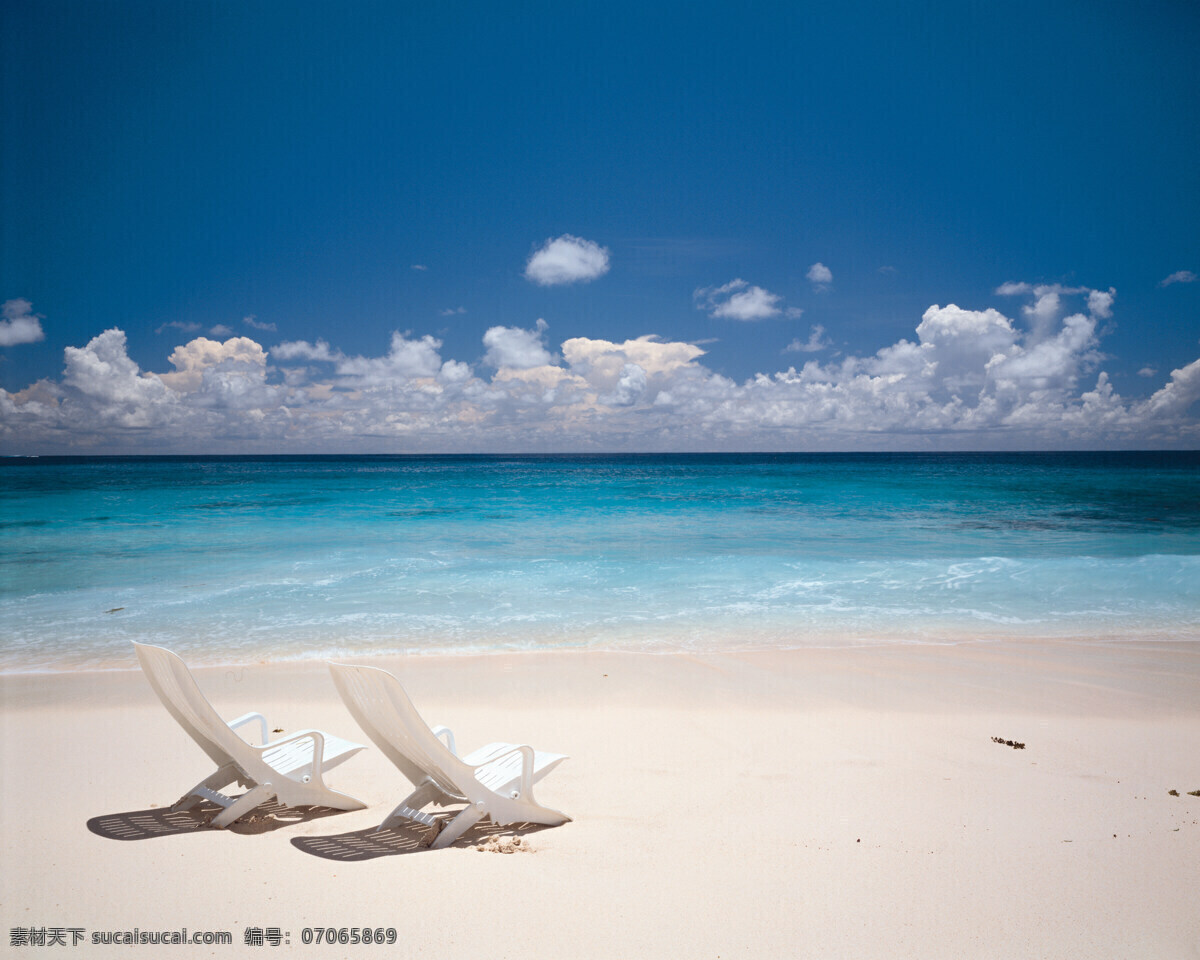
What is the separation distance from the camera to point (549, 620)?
983cm

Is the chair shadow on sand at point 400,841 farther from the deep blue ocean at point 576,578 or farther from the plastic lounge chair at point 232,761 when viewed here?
the deep blue ocean at point 576,578

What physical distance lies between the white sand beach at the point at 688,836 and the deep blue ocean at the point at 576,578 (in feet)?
8.37

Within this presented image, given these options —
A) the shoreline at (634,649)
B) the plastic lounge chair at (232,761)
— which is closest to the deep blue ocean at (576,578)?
the shoreline at (634,649)

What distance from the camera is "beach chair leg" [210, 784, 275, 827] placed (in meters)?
3.60

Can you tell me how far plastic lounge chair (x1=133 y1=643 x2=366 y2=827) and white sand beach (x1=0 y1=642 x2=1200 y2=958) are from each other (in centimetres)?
15

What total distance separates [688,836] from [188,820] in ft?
9.67

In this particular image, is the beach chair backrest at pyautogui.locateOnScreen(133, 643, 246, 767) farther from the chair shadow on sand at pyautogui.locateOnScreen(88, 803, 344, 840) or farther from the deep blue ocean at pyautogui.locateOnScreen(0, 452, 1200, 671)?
the deep blue ocean at pyautogui.locateOnScreen(0, 452, 1200, 671)

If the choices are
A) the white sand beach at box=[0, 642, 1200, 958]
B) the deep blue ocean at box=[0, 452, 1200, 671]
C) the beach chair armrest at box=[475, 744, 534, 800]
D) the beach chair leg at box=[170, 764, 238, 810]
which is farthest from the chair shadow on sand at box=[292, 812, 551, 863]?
the deep blue ocean at box=[0, 452, 1200, 671]

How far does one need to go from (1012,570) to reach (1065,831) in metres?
11.6

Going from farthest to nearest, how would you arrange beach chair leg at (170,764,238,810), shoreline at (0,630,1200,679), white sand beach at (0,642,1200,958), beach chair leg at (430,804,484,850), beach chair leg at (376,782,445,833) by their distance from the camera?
1. shoreline at (0,630,1200,679)
2. beach chair leg at (170,764,238,810)
3. beach chair leg at (376,782,445,833)
4. beach chair leg at (430,804,484,850)
5. white sand beach at (0,642,1200,958)

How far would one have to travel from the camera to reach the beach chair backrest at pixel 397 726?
3.22 meters

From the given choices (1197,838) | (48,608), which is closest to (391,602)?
(48,608)

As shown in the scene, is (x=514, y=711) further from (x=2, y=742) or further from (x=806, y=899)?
(x=2, y=742)

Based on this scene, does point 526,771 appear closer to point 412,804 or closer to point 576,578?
point 412,804
